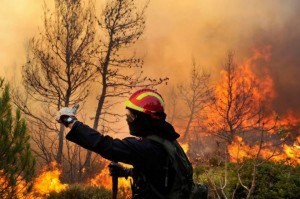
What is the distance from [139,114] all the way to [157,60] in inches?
1225

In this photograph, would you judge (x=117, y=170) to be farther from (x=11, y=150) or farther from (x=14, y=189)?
(x=14, y=189)

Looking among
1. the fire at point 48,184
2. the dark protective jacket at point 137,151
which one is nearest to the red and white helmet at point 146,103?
the dark protective jacket at point 137,151

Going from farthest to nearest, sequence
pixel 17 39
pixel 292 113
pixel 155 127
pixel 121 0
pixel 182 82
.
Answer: pixel 182 82, pixel 17 39, pixel 292 113, pixel 121 0, pixel 155 127

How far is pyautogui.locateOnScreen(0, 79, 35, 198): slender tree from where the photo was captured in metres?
7.14

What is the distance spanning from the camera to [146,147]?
261 centimetres

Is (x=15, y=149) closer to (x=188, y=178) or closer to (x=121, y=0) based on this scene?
(x=188, y=178)

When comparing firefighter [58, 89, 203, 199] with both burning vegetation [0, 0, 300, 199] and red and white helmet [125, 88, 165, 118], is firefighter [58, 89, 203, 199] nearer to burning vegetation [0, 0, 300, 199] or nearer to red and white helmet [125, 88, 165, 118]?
red and white helmet [125, 88, 165, 118]

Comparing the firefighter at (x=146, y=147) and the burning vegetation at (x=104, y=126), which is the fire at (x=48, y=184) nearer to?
the burning vegetation at (x=104, y=126)

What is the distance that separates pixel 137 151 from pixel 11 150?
5.33 metres

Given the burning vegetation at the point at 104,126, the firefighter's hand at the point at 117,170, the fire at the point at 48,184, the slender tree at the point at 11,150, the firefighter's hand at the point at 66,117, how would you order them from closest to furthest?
the firefighter's hand at the point at 66,117
the firefighter's hand at the point at 117,170
the slender tree at the point at 11,150
the burning vegetation at the point at 104,126
the fire at the point at 48,184

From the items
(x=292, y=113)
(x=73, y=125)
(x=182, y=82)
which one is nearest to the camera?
(x=73, y=125)

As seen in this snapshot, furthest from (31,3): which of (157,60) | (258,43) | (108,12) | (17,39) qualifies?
(258,43)

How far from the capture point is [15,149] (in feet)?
23.8

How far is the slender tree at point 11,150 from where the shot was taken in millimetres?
7145
